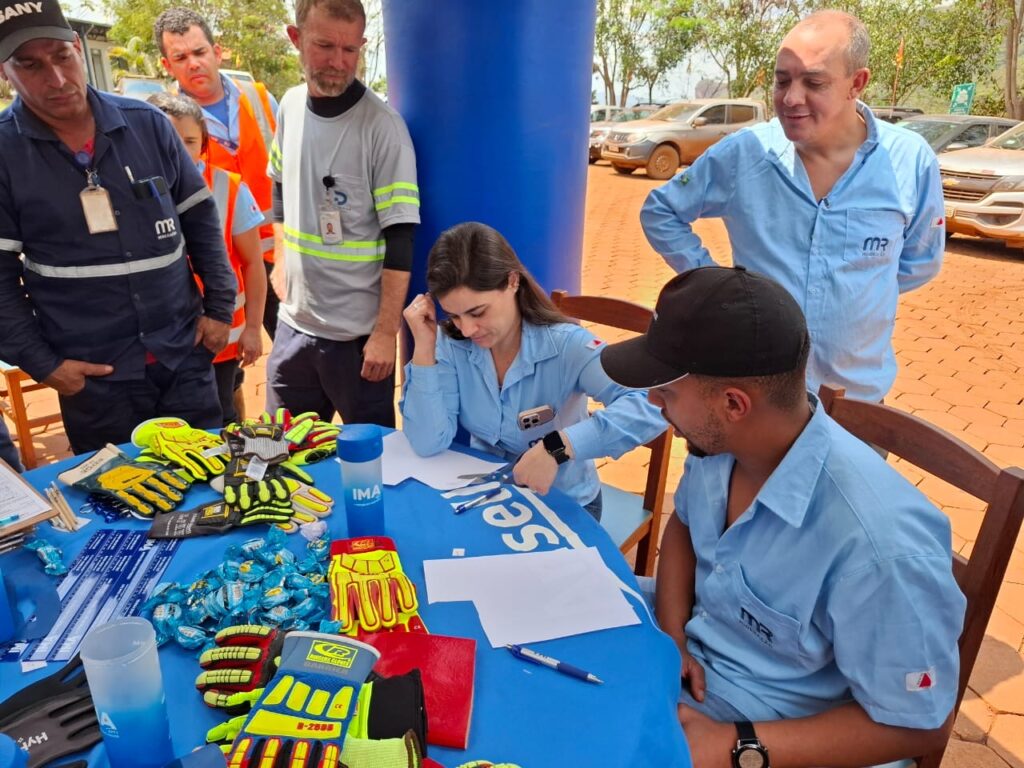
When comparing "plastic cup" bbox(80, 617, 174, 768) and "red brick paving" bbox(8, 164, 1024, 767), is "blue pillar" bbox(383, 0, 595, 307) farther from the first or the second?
"plastic cup" bbox(80, 617, 174, 768)

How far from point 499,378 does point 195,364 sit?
1125mm

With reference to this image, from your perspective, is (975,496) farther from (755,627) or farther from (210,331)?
(210,331)

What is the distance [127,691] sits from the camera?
92 cm

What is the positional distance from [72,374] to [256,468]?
2.79 feet

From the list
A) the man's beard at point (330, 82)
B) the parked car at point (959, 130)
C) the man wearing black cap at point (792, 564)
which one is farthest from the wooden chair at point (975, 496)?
the parked car at point (959, 130)

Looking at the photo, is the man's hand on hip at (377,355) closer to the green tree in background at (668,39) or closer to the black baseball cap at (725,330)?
the black baseball cap at (725,330)

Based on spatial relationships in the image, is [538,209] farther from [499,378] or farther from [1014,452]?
[1014,452]

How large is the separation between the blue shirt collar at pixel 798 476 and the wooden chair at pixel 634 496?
816 millimetres

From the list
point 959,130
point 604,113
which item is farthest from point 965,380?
point 604,113

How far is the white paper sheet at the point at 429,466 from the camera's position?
5.80ft

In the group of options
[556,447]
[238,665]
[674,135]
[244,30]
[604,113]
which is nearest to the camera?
[238,665]

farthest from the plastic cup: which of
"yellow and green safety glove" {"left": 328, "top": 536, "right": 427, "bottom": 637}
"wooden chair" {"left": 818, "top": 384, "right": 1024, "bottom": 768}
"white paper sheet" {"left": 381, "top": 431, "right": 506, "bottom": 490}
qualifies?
"wooden chair" {"left": 818, "top": 384, "right": 1024, "bottom": 768}

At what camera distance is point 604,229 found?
932 cm

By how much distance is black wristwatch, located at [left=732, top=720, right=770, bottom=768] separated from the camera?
49.8 inches
